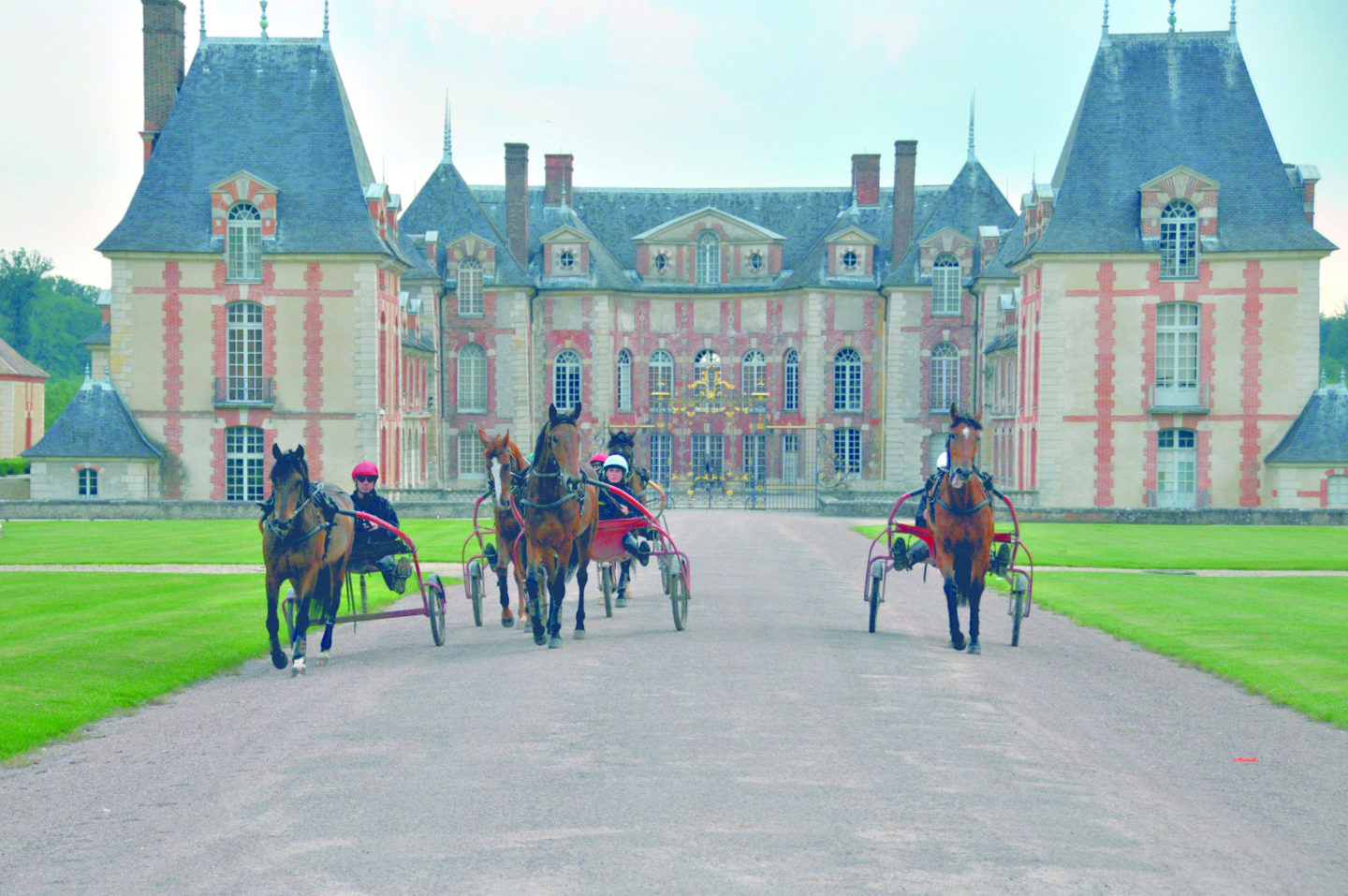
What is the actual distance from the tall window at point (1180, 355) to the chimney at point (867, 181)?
1969 centimetres

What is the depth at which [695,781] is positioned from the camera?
7785 mm

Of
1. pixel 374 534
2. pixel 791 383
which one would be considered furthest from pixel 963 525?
pixel 791 383

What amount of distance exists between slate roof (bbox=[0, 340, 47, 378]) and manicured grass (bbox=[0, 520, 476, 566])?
3483cm

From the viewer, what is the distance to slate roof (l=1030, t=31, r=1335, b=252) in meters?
39.4

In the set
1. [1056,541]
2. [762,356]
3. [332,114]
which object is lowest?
[1056,541]

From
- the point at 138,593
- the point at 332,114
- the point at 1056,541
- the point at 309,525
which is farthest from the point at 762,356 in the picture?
the point at 309,525

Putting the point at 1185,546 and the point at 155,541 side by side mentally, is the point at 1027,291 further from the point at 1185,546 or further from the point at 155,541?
the point at 155,541

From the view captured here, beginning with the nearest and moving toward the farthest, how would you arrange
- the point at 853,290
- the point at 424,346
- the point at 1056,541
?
the point at 1056,541, the point at 424,346, the point at 853,290

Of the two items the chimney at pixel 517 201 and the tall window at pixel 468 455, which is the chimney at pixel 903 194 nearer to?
the chimney at pixel 517 201

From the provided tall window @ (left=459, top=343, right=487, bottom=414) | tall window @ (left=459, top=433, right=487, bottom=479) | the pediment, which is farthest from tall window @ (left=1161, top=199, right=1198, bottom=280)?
tall window @ (left=459, top=433, right=487, bottom=479)

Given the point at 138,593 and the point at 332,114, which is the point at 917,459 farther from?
the point at 138,593

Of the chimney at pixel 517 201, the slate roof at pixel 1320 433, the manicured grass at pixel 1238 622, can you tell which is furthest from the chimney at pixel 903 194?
the manicured grass at pixel 1238 622

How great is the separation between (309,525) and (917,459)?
4366 cm

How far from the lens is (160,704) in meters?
10.6
